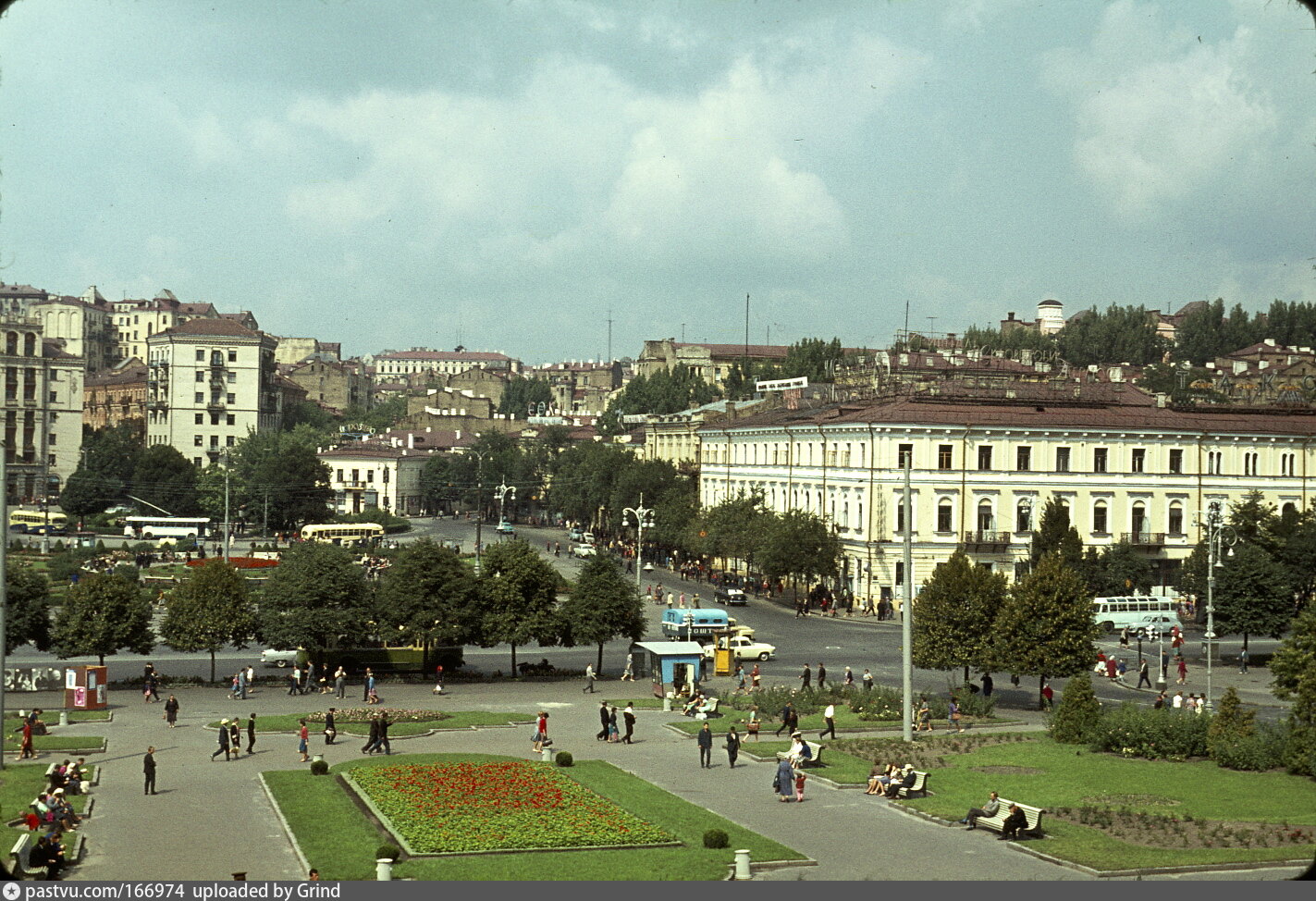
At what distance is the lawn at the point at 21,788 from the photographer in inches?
1011

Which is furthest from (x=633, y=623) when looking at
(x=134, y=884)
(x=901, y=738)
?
(x=134, y=884)

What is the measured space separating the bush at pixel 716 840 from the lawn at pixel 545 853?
0.43ft

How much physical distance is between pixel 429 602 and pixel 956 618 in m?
16.4

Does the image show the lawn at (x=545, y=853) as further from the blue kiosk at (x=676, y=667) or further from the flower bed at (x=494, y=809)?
the blue kiosk at (x=676, y=667)

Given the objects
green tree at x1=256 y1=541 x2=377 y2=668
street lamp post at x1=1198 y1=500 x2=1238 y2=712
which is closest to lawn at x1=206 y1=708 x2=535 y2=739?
green tree at x1=256 y1=541 x2=377 y2=668

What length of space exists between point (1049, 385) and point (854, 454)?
56.6ft

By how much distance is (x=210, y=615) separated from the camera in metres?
46.1

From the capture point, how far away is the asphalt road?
47.6 metres

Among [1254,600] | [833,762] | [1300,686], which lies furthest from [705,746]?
[1254,600]

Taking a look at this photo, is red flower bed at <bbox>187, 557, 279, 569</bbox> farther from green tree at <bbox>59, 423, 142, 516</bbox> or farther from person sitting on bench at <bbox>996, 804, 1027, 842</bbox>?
person sitting on bench at <bbox>996, 804, 1027, 842</bbox>

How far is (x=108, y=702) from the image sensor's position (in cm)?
4238

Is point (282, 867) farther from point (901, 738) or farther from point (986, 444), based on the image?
point (986, 444)

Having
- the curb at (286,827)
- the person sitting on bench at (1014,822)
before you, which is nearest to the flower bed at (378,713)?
the curb at (286,827)

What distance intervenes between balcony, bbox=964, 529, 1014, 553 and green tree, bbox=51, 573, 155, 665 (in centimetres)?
3977
